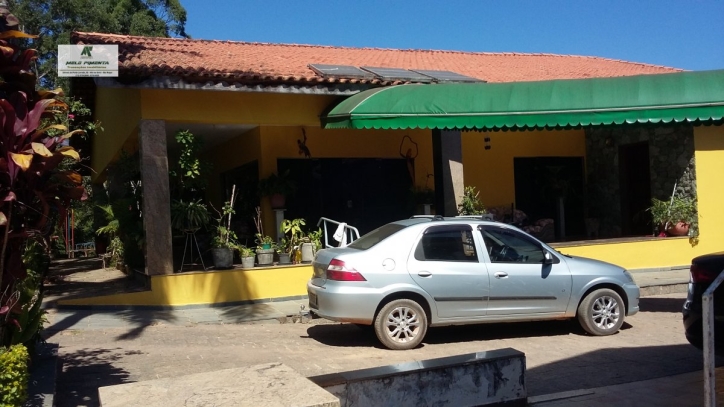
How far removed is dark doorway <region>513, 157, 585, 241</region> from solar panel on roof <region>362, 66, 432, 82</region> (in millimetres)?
4507

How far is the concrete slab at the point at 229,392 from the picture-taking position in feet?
12.2

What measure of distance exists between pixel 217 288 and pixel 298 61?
5.82 m

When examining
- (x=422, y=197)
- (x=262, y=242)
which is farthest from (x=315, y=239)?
(x=422, y=197)

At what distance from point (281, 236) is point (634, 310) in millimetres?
6897

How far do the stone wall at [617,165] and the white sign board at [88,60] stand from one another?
9.95 meters

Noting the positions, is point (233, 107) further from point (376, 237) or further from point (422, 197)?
point (422, 197)

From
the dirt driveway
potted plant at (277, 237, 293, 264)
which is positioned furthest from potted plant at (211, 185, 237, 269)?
the dirt driveway

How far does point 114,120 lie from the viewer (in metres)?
14.8

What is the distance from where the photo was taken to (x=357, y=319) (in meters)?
8.13

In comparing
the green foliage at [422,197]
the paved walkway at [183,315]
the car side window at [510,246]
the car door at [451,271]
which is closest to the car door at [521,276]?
the car side window at [510,246]

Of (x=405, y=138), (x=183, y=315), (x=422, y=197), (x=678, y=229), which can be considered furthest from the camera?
(x=405, y=138)

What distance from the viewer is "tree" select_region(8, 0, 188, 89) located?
27.5 m

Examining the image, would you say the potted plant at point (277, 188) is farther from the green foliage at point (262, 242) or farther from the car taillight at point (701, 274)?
the car taillight at point (701, 274)

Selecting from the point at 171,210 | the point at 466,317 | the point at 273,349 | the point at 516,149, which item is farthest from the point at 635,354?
the point at 516,149
